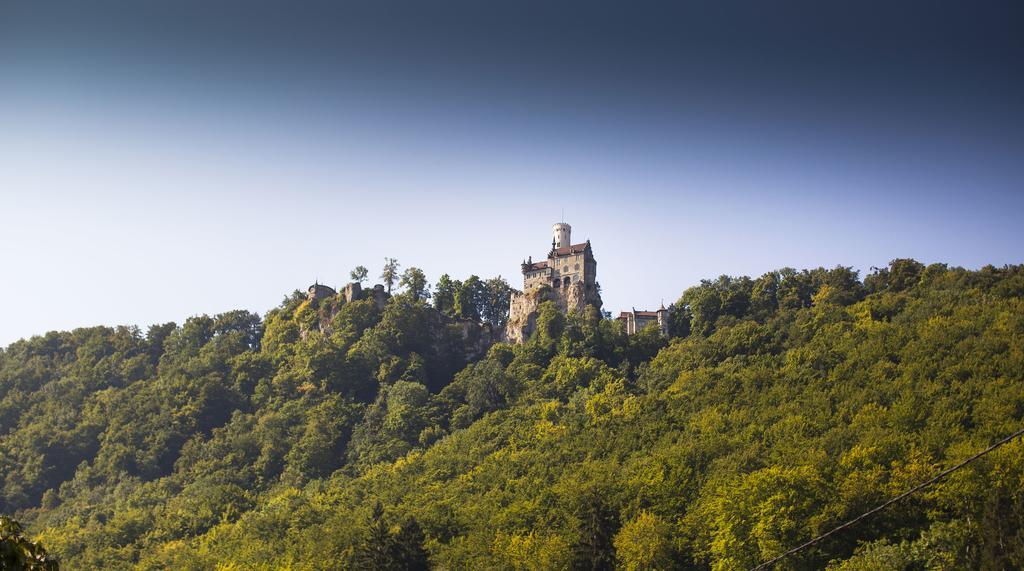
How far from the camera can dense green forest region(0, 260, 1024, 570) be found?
42.7 metres

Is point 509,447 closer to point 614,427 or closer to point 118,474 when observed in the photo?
point 614,427

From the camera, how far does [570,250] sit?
3292 inches

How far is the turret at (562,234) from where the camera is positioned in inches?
3474

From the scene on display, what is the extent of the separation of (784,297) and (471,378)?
98.8 feet

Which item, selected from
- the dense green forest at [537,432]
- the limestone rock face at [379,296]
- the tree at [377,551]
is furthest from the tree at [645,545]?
the limestone rock face at [379,296]

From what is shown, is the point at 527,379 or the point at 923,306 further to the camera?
the point at 527,379

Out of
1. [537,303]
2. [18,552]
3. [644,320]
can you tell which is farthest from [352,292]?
[18,552]

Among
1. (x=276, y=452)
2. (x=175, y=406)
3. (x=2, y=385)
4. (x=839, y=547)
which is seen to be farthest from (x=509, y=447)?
(x=2, y=385)

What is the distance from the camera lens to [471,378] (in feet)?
246

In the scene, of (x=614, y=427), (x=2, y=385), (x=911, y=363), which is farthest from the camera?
(x=2, y=385)

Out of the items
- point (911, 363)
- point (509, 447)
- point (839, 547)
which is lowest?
point (839, 547)

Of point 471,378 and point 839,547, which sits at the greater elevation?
point 471,378

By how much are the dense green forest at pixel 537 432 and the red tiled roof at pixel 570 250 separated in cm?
827

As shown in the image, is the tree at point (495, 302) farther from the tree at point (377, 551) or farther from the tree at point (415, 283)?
the tree at point (377, 551)
